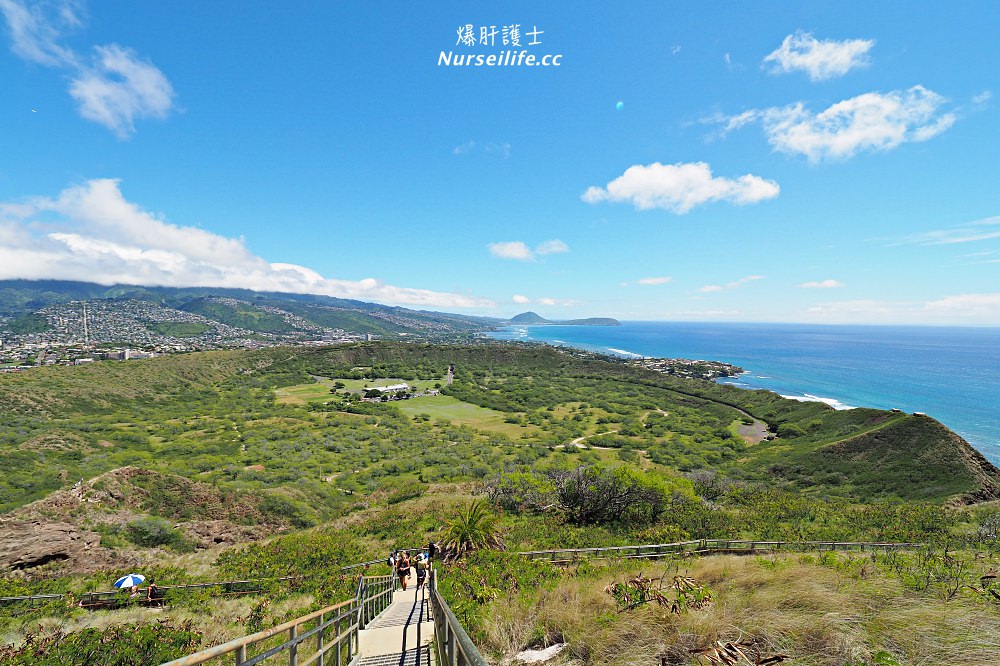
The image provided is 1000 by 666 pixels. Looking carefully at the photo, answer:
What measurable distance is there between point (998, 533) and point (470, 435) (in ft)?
161

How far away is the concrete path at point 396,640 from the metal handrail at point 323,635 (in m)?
0.27

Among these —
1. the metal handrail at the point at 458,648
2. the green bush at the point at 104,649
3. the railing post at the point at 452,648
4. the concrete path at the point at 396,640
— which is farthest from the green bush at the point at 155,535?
the railing post at the point at 452,648

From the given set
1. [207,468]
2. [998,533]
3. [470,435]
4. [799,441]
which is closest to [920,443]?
[799,441]

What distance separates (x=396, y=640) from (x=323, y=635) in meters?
2.77

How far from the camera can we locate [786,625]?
4.95m

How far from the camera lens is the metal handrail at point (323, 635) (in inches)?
109

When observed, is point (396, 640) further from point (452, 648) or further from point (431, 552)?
point (431, 552)

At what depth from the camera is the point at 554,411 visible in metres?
76.2

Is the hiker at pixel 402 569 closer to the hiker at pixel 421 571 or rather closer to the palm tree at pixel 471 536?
the hiker at pixel 421 571

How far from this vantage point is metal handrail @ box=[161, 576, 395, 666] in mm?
2763

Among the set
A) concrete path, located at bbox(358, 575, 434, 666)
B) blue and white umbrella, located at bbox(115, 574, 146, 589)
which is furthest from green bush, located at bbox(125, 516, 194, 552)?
concrete path, located at bbox(358, 575, 434, 666)

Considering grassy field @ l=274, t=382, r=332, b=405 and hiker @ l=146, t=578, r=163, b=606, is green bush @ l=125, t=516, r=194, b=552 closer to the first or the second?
hiker @ l=146, t=578, r=163, b=606

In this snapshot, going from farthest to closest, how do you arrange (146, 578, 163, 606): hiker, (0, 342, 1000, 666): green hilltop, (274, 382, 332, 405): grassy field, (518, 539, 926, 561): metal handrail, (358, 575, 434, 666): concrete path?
(274, 382, 332, 405): grassy field < (518, 539, 926, 561): metal handrail < (146, 578, 163, 606): hiker < (358, 575, 434, 666): concrete path < (0, 342, 1000, 666): green hilltop

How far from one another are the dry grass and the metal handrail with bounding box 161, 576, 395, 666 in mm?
2489
